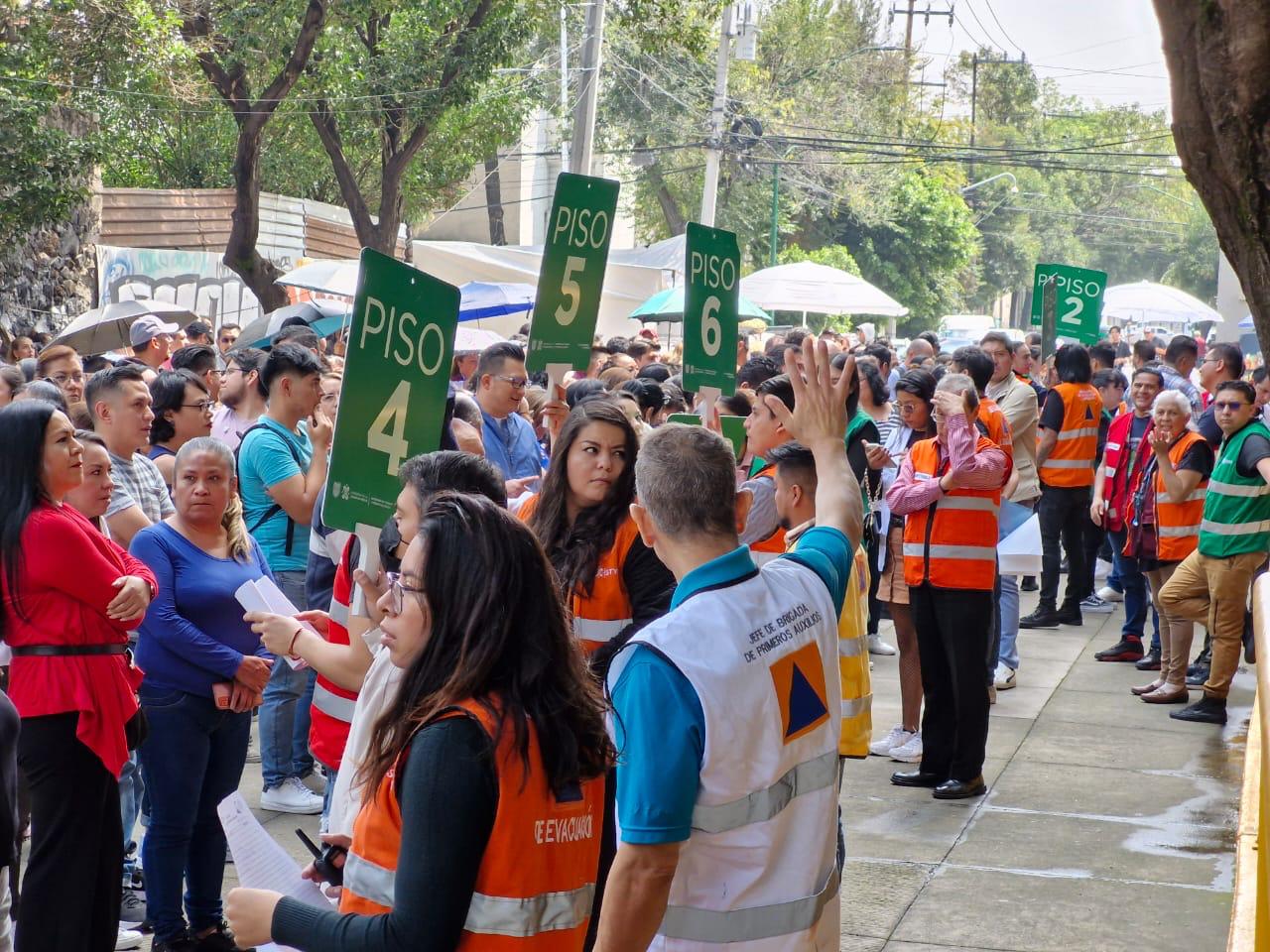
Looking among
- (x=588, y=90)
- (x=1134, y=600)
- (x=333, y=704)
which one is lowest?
(x=1134, y=600)

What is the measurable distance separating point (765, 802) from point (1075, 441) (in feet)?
31.1

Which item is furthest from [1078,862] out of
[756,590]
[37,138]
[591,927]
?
[37,138]

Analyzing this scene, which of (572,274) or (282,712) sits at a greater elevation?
(572,274)

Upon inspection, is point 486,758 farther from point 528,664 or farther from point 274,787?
point 274,787

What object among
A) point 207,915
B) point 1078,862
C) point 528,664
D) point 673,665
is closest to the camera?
point 528,664

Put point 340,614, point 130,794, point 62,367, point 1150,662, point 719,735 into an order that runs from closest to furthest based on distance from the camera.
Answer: point 719,735 < point 340,614 < point 130,794 < point 62,367 < point 1150,662

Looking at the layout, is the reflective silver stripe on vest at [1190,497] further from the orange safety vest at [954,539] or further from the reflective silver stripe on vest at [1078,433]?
the orange safety vest at [954,539]

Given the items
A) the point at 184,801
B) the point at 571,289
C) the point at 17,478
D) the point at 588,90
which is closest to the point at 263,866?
the point at 17,478

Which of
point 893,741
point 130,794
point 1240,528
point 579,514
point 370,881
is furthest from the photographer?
point 1240,528

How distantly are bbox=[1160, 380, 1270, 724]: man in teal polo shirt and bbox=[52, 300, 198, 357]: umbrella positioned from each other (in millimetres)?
10820

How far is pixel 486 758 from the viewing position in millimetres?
2320

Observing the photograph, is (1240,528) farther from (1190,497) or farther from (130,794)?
(130,794)

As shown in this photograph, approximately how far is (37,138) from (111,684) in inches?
550

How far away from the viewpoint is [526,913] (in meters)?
2.39
